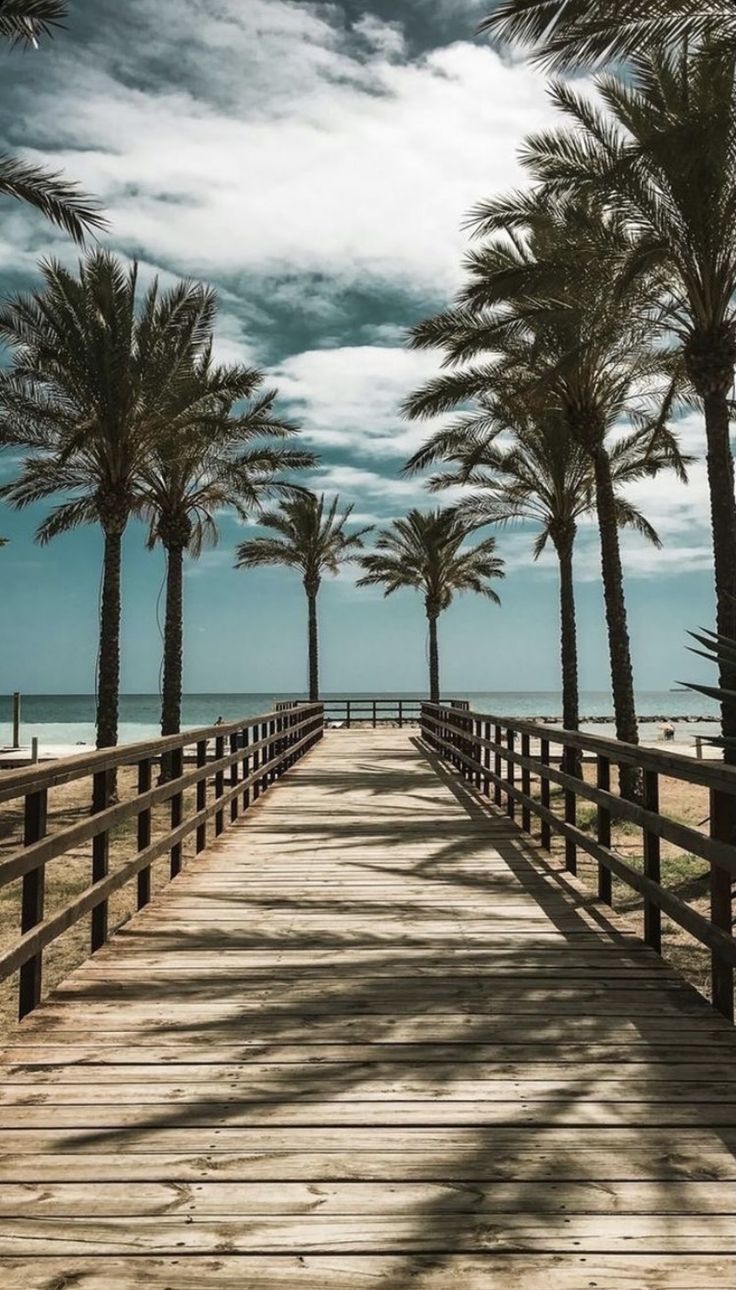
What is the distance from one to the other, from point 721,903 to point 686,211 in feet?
32.6

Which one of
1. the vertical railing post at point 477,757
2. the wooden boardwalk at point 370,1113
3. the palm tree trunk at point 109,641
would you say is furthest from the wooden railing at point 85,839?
the palm tree trunk at point 109,641

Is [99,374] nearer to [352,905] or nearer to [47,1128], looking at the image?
[352,905]

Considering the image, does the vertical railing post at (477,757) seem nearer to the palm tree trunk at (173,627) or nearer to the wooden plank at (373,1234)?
the palm tree trunk at (173,627)

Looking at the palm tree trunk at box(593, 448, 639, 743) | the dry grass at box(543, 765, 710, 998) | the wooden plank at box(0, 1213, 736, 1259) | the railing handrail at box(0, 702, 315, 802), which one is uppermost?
the palm tree trunk at box(593, 448, 639, 743)

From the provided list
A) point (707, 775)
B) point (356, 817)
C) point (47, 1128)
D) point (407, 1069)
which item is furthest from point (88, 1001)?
point (356, 817)

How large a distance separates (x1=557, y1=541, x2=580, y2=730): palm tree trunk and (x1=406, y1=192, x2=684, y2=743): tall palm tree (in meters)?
3.23

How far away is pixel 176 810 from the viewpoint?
7.57 meters

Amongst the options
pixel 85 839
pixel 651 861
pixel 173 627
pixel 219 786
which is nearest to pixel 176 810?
pixel 219 786

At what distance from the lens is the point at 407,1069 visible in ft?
12.3

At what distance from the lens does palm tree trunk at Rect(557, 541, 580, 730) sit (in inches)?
811

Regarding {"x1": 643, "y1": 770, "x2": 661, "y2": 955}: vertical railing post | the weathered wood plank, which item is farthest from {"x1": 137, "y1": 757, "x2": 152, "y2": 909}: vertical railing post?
the weathered wood plank

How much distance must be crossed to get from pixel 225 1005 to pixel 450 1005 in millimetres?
1048

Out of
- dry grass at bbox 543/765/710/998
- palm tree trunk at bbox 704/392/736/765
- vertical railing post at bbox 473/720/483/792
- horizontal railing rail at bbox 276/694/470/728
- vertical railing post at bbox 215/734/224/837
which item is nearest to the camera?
dry grass at bbox 543/765/710/998

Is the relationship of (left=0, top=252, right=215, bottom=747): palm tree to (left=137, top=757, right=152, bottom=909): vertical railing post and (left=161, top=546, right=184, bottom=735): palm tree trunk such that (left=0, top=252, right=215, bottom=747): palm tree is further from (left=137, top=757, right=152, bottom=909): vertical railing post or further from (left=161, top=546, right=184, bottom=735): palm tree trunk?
(left=137, top=757, right=152, bottom=909): vertical railing post
